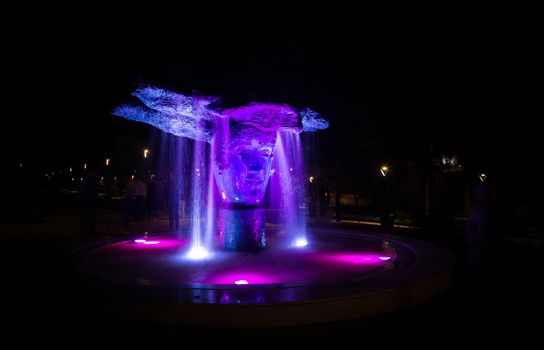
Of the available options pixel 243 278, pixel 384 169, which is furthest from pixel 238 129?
pixel 384 169

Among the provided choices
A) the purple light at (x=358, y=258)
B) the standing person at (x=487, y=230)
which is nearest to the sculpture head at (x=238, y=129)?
the purple light at (x=358, y=258)

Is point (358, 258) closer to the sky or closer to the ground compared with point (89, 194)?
closer to the ground

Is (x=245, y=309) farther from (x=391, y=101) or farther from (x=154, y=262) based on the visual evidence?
(x=391, y=101)

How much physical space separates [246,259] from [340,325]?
136 inches

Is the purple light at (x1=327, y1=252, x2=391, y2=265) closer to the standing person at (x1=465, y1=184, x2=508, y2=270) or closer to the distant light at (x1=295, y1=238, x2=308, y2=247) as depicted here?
the distant light at (x1=295, y1=238, x2=308, y2=247)

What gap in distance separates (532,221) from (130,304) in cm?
1271

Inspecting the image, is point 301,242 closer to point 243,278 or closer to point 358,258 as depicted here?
point 358,258

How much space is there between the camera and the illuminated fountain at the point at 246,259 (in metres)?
4.63

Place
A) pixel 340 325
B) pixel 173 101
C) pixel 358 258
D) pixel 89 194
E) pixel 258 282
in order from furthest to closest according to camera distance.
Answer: pixel 89 194, pixel 173 101, pixel 358 258, pixel 258 282, pixel 340 325

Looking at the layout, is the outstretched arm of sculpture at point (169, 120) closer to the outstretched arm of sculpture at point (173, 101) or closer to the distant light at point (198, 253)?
the outstretched arm of sculpture at point (173, 101)

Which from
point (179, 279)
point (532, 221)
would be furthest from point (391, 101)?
point (179, 279)

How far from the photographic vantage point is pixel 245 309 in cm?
448

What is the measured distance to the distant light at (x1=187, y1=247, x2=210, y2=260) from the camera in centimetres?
814

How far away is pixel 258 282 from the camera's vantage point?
6066mm
